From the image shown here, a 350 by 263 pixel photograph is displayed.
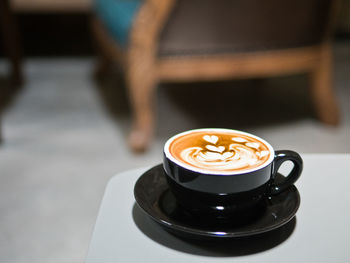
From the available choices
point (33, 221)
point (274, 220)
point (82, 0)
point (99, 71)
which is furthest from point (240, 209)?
point (82, 0)

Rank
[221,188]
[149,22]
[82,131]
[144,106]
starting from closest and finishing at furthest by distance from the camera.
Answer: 1. [221,188]
2. [149,22]
3. [144,106]
4. [82,131]

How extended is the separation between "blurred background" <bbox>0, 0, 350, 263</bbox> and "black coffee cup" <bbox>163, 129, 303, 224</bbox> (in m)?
0.59

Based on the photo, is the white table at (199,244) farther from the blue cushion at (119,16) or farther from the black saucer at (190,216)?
the blue cushion at (119,16)

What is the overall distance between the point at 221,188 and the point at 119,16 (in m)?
1.12

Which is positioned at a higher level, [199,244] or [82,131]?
[199,244]

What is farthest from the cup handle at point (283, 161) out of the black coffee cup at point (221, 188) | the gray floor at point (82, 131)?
the gray floor at point (82, 131)

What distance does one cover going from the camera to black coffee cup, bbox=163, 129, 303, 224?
38 cm

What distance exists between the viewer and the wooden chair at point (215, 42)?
1.27 meters

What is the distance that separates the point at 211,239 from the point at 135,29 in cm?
97

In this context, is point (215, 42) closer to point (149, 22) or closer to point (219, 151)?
point (149, 22)

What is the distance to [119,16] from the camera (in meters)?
1.39

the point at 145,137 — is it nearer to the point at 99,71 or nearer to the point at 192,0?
the point at 192,0

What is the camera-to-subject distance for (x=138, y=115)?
1384 mm

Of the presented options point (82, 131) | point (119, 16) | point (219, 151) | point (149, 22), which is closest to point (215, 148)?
point (219, 151)
